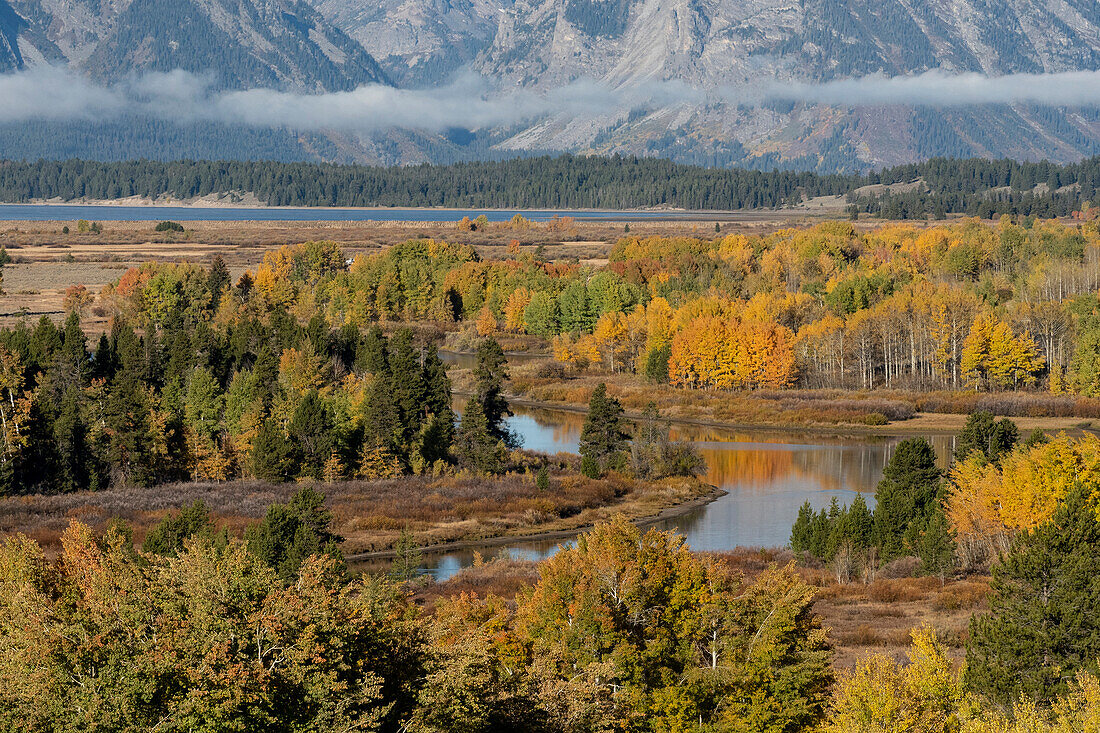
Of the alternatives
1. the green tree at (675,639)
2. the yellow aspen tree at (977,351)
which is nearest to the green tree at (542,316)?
the yellow aspen tree at (977,351)

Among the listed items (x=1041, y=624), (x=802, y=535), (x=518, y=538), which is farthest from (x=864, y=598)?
(x=518, y=538)

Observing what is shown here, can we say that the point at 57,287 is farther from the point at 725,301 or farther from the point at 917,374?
the point at 917,374

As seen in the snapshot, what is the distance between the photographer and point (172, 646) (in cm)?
2186

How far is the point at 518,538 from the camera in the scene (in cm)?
7119

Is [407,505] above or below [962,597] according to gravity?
above

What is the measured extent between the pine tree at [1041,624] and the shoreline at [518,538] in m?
30.0

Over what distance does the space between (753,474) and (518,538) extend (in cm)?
2411

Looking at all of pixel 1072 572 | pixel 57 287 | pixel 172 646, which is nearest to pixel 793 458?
pixel 1072 572

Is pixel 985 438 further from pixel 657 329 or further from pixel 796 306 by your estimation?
pixel 796 306

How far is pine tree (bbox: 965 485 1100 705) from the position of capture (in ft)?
108

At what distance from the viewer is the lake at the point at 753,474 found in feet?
227

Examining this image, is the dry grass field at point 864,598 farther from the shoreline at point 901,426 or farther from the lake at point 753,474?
the shoreline at point 901,426

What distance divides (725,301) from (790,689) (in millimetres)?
105021

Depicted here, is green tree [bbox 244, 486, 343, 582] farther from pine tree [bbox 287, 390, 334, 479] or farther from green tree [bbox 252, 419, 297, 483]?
pine tree [bbox 287, 390, 334, 479]
